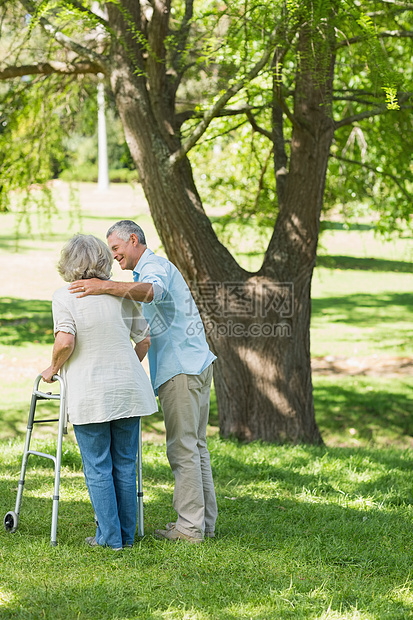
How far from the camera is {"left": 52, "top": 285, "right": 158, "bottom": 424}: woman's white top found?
11.6 feet

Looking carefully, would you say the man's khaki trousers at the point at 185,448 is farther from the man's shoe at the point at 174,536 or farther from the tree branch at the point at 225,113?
the tree branch at the point at 225,113

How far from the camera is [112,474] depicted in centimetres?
371

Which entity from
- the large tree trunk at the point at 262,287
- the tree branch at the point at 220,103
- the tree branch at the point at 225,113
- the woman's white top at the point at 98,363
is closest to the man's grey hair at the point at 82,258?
the woman's white top at the point at 98,363

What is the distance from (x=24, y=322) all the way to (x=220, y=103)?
11.0m

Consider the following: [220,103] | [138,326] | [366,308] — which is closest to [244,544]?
[138,326]

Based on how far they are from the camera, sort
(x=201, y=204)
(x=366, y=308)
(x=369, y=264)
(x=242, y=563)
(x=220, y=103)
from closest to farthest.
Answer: (x=242, y=563) → (x=220, y=103) → (x=201, y=204) → (x=366, y=308) → (x=369, y=264)

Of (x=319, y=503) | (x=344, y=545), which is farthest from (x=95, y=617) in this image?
(x=319, y=503)

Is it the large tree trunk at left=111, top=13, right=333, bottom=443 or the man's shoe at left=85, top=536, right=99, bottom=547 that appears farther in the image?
the large tree trunk at left=111, top=13, right=333, bottom=443

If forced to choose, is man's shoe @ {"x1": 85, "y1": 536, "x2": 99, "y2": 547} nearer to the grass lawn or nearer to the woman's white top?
the grass lawn

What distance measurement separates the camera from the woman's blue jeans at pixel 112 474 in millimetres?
3584

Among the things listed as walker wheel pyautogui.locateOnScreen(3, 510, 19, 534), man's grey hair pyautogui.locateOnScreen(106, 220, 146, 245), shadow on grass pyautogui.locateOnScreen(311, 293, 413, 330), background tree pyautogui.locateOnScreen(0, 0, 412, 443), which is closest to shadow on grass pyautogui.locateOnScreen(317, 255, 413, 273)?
shadow on grass pyautogui.locateOnScreen(311, 293, 413, 330)

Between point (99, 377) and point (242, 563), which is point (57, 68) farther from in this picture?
point (242, 563)

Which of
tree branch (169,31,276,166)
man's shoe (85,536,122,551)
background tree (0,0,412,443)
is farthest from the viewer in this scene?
background tree (0,0,412,443)

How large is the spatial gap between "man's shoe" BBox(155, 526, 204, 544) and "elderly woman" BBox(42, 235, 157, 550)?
1.01ft
